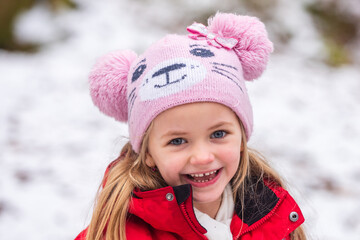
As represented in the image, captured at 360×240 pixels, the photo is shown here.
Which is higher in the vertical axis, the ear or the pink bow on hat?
the pink bow on hat

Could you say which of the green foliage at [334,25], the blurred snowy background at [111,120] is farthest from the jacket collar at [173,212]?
the green foliage at [334,25]

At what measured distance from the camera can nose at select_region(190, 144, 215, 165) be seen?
1.52 meters

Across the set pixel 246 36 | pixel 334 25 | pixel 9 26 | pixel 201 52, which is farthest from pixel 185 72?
pixel 334 25

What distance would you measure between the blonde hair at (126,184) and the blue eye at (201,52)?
1.07ft

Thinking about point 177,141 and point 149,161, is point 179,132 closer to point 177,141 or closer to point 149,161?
point 177,141

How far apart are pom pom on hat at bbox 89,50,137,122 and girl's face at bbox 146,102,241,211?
297mm

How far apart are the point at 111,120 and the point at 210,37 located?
8.83 ft

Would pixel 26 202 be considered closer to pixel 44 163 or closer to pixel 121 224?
pixel 44 163

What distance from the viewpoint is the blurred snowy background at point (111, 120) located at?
3.10 m

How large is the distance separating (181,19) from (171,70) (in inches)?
209

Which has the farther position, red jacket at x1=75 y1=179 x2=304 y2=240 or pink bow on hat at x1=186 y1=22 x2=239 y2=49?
pink bow on hat at x1=186 y1=22 x2=239 y2=49

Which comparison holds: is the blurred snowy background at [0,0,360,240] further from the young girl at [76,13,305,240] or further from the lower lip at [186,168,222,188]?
the lower lip at [186,168,222,188]

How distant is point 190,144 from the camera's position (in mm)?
1556

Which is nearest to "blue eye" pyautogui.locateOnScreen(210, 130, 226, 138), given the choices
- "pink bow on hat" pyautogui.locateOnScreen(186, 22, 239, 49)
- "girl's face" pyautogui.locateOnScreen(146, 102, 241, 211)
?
"girl's face" pyautogui.locateOnScreen(146, 102, 241, 211)
